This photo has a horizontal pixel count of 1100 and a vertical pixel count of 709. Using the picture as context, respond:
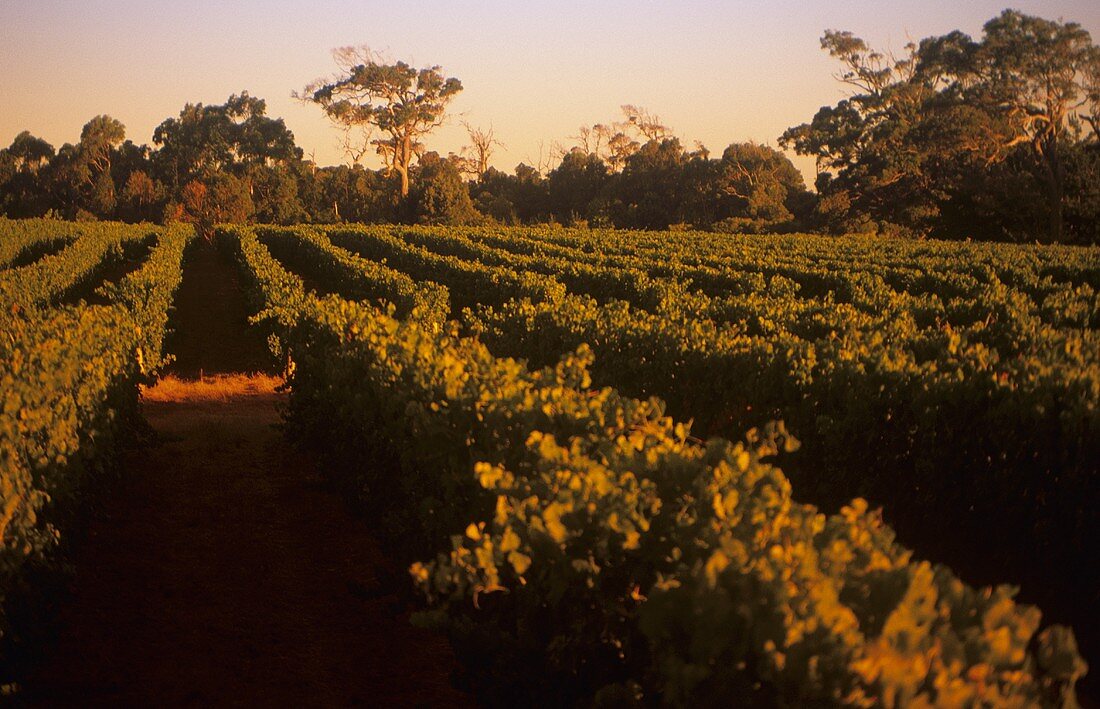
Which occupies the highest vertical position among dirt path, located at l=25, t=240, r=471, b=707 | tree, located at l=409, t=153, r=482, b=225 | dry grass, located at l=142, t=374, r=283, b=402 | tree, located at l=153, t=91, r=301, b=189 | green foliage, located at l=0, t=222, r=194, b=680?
tree, located at l=153, t=91, r=301, b=189

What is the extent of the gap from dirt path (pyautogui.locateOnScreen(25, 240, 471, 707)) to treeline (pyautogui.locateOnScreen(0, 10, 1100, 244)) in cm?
5166

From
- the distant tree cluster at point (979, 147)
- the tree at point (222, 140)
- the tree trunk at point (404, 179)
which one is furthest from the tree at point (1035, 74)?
the tree at point (222, 140)

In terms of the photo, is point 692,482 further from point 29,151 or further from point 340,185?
point 29,151

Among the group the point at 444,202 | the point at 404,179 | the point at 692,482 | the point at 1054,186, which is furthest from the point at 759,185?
the point at 692,482

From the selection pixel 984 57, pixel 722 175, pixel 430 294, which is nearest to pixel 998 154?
pixel 984 57

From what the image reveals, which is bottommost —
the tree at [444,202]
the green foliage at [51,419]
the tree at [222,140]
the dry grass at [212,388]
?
the dry grass at [212,388]

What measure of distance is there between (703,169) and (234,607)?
77.0 meters

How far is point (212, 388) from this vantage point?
1603cm

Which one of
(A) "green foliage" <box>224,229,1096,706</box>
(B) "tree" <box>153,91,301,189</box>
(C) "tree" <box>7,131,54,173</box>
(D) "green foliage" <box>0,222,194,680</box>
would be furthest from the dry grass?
(C) "tree" <box>7,131,54,173</box>

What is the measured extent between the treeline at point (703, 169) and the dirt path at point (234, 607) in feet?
169

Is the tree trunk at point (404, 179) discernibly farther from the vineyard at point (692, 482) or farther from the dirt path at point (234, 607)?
the dirt path at point (234, 607)

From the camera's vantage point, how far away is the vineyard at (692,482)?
8.76 ft

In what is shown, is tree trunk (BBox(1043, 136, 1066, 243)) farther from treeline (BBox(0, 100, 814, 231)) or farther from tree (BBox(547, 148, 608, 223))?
tree (BBox(547, 148, 608, 223))

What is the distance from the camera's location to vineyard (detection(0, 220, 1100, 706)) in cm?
267
